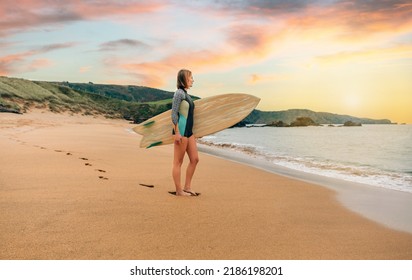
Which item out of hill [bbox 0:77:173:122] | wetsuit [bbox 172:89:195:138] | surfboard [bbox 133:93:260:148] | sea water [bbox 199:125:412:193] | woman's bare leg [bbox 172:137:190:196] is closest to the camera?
wetsuit [bbox 172:89:195:138]

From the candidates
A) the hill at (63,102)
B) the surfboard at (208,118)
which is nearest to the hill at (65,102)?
the hill at (63,102)

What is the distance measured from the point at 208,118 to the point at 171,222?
2.63 m

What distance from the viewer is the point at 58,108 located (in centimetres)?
5019

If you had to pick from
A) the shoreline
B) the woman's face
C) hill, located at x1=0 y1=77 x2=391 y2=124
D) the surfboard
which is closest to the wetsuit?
the woman's face

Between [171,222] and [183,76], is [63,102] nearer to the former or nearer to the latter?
[183,76]

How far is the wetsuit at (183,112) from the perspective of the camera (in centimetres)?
489

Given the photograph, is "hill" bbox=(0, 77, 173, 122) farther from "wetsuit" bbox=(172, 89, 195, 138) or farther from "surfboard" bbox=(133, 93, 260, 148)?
"wetsuit" bbox=(172, 89, 195, 138)

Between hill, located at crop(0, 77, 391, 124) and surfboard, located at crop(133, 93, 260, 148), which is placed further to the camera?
hill, located at crop(0, 77, 391, 124)

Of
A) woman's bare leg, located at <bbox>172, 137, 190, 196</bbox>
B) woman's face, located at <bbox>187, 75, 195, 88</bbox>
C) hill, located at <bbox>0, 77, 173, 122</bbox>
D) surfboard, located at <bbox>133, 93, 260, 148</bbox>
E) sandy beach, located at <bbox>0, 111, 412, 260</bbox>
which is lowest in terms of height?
sandy beach, located at <bbox>0, 111, 412, 260</bbox>

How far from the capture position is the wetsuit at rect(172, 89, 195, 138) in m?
4.89

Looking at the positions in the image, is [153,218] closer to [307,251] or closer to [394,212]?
[307,251]

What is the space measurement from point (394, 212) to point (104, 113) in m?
55.8

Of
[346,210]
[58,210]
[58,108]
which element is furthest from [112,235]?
[58,108]

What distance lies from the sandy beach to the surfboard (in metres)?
0.70
